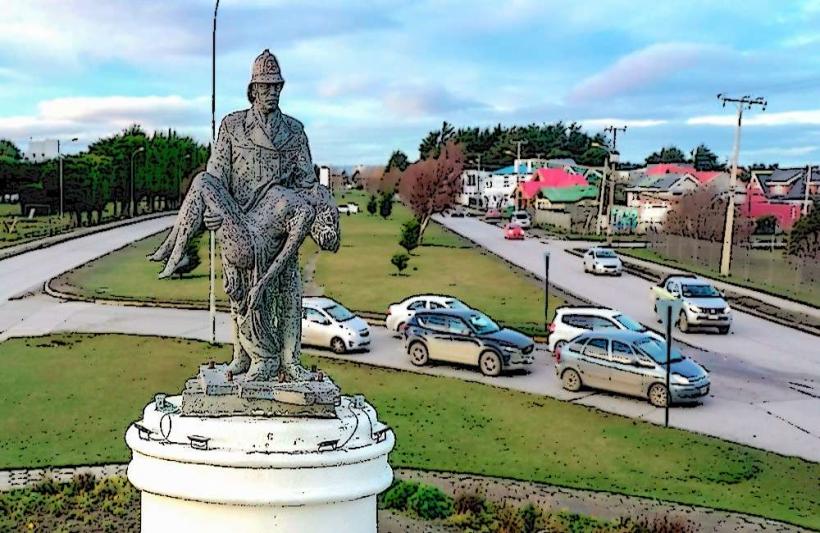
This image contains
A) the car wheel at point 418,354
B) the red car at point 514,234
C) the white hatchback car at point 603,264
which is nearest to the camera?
the car wheel at point 418,354

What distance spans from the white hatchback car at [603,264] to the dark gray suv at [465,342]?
67.5 ft

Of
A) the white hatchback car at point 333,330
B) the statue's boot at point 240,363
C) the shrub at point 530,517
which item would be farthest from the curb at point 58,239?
the statue's boot at point 240,363

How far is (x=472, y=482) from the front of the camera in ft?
45.1

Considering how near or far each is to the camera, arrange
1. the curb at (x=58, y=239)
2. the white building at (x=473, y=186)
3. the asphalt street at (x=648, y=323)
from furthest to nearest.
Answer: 1. the white building at (x=473, y=186)
2. the curb at (x=58, y=239)
3. the asphalt street at (x=648, y=323)

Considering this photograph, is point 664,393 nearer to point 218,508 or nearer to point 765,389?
point 765,389

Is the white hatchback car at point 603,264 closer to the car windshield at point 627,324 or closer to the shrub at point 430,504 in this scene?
the car windshield at point 627,324

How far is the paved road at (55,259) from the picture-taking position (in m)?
36.2

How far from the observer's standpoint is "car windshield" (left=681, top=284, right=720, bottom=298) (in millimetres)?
28828

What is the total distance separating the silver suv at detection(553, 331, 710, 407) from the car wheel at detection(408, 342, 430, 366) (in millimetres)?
3224

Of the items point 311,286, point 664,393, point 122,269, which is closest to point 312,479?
point 664,393

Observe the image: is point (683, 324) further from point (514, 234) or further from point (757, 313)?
point (514, 234)

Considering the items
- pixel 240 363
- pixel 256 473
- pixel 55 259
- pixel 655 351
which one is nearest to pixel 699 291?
pixel 655 351

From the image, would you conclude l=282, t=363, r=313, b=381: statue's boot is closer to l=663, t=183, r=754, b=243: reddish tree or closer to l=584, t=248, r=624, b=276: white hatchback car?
l=584, t=248, r=624, b=276: white hatchback car

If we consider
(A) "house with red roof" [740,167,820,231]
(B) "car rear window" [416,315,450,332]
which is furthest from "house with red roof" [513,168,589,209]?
(B) "car rear window" [416,315,450,332]
